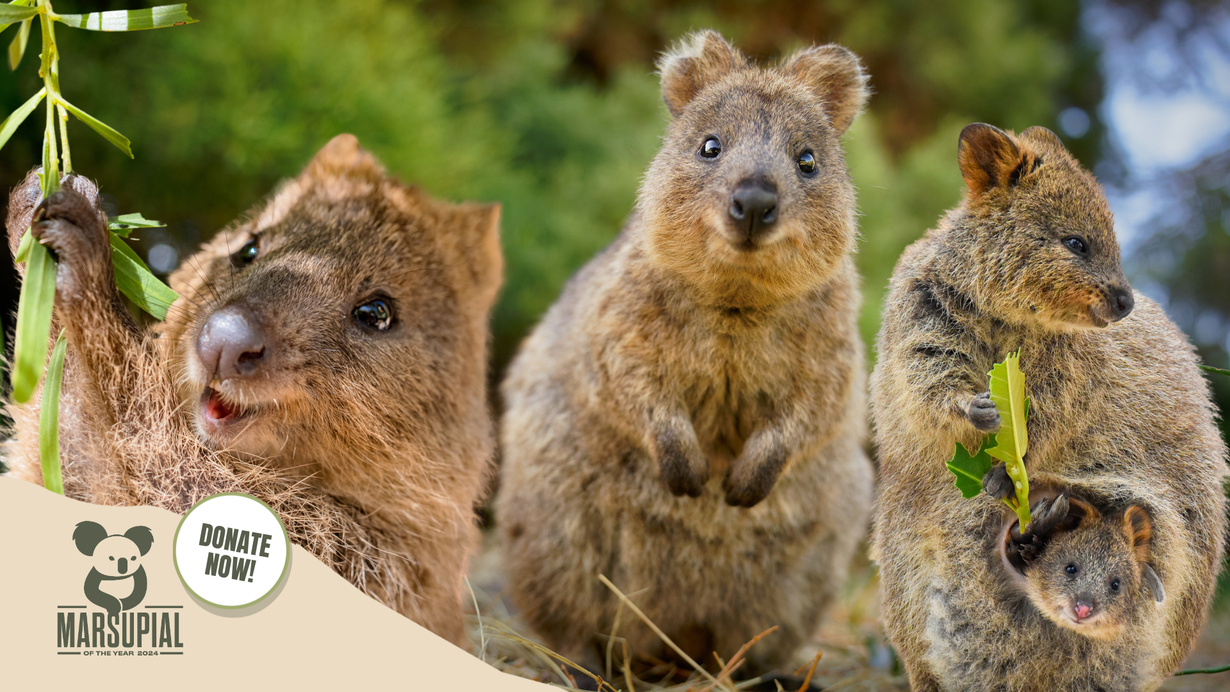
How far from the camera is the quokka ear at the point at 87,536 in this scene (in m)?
1.75

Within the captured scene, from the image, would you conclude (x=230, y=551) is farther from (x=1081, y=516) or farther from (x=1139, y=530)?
(x=1139, y=530)

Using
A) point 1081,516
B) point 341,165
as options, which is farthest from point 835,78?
point 341,165

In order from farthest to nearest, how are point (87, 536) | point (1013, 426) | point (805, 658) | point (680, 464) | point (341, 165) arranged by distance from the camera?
point (805, 658) → point (341, 165) → point (680, 464) → point (87, 536) → point (1013, 426)

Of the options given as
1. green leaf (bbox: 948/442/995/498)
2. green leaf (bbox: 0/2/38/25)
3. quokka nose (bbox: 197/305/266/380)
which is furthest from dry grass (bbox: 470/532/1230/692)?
green leaf (bbox: 0/2/38/25)

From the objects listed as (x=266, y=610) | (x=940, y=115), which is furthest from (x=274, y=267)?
(x=940, y=115)

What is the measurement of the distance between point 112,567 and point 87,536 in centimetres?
8

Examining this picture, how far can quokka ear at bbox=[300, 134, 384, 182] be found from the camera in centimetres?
263

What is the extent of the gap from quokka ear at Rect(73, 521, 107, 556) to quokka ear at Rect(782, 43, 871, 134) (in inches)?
74.4

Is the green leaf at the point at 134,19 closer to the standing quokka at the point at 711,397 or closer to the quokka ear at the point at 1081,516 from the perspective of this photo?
the standing quokka at the point at 711,397

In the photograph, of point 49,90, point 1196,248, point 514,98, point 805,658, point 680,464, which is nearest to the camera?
point 49,90

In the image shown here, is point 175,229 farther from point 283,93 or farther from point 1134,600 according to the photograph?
point 1134,600

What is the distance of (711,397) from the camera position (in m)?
2.58

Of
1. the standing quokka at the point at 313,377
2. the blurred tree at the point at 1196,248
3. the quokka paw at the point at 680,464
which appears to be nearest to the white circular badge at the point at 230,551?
the standing quokka at the point at 313,377

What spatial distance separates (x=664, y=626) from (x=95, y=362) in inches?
69.1
